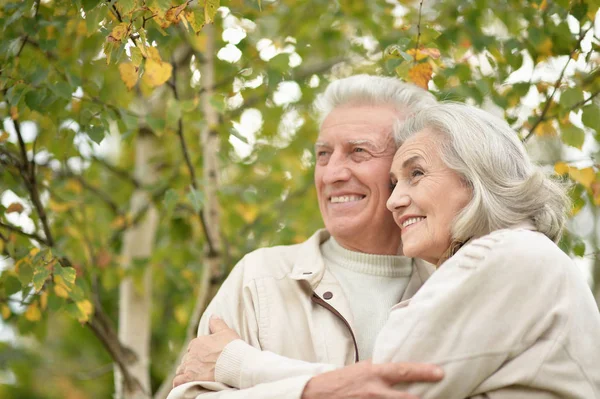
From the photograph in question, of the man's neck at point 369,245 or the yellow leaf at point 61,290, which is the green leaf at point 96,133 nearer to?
the yellow leaf at point 61,290

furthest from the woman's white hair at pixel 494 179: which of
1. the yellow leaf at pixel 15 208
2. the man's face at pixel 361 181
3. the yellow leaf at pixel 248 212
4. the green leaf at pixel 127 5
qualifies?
the yellow leaf at pixel 248 212

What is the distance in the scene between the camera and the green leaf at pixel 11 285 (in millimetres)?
2963

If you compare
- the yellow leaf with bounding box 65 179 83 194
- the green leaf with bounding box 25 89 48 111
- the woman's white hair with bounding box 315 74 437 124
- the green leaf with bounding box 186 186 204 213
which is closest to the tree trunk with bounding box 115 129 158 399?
the yellow leaf with bounding box 65 179 83 194

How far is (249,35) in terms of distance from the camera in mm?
3660

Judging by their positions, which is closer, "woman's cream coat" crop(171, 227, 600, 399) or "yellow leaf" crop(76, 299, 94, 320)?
"woman's cream coat" crop(171, 227, 600, 399)

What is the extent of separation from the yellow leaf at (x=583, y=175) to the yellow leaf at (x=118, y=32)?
1703mm

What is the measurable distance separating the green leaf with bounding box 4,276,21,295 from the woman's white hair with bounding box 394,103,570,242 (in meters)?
1.74

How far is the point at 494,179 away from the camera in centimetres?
224

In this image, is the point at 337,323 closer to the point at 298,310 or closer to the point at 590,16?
the point at 298,310

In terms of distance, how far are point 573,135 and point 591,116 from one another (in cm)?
16

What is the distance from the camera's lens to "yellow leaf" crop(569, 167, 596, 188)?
2.84 m

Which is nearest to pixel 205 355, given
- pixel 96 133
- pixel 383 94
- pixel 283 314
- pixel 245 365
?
pixel 245 365

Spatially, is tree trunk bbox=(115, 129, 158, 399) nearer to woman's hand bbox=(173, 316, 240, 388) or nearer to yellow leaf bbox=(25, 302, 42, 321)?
yellow leaf bbox=(25, 302, 42, 321)

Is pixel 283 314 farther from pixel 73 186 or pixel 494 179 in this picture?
pixel 73 186
